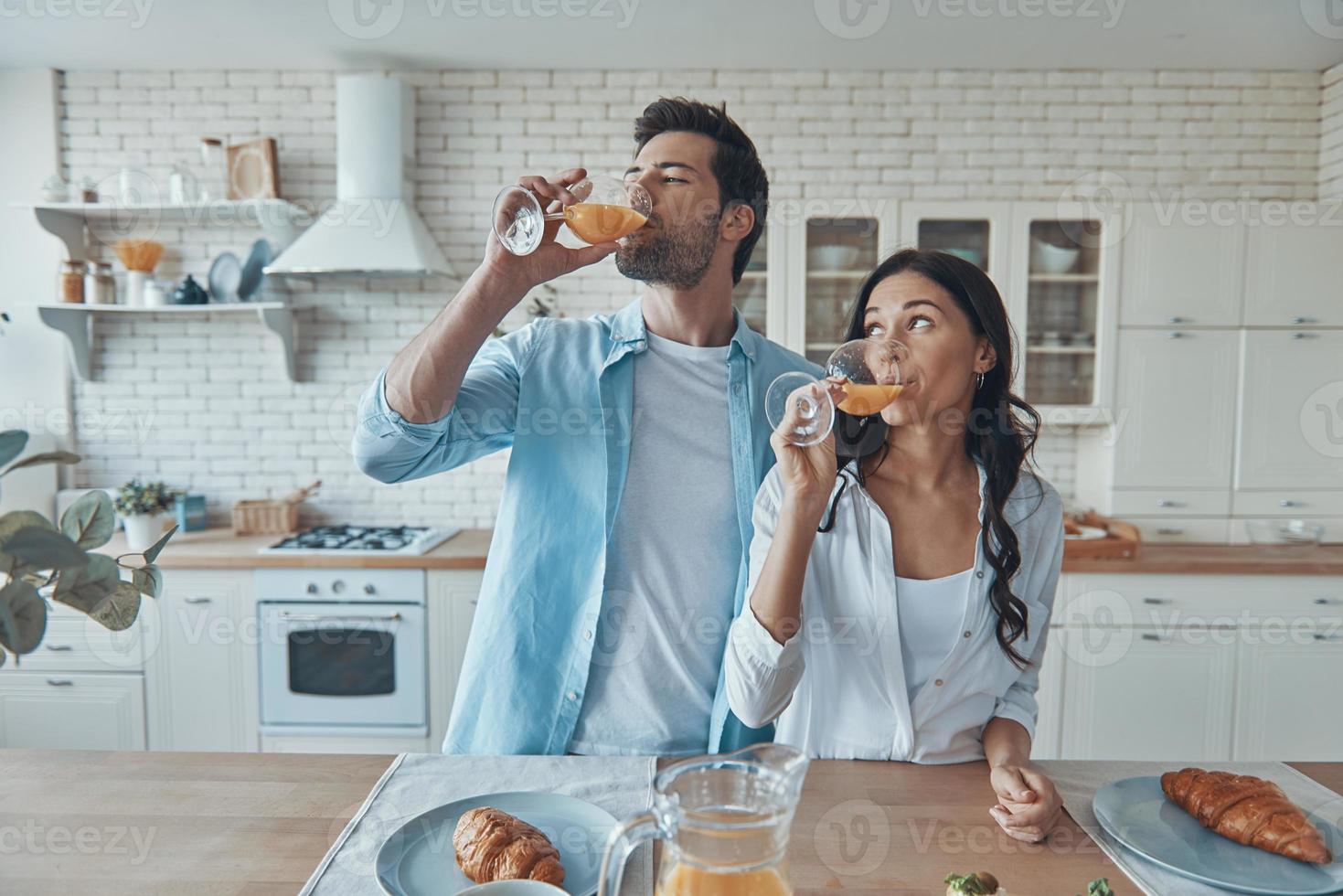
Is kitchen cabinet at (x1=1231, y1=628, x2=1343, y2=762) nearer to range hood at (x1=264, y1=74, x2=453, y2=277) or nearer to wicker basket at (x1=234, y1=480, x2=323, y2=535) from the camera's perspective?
range hood at (x1=264, y1=74, x2=453, y2=277)

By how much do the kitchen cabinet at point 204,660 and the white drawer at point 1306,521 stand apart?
391cm

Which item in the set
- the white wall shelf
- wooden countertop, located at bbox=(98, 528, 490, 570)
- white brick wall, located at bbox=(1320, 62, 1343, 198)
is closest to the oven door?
wooden countertop, located at bbox=(98, 528, 490, 570)

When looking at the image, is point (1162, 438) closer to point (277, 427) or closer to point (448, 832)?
point (448, 832)

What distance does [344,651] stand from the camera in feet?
10.8

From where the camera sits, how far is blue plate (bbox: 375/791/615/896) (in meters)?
0.97

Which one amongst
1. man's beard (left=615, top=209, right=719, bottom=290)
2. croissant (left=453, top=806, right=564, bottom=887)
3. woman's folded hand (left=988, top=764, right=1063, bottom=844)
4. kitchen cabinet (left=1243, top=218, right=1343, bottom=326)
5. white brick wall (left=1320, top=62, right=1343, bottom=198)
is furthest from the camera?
white brick wall (left=1320, top=62, right=1343, bottom=198)

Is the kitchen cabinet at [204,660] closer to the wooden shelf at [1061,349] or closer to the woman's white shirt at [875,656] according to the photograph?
the woman's white shirt at [875,656]

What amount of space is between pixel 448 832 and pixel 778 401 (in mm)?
774

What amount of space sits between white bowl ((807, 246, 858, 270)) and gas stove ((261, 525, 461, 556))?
1.90m

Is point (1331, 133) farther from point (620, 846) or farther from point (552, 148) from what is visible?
point (620, 846)

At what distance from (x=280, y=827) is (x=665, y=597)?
0.73 metres

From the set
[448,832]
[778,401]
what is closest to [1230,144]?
[778,401]

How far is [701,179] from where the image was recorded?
1.74 metres

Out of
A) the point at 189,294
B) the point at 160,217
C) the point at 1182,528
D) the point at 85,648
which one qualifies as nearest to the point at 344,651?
the point at 85,648
